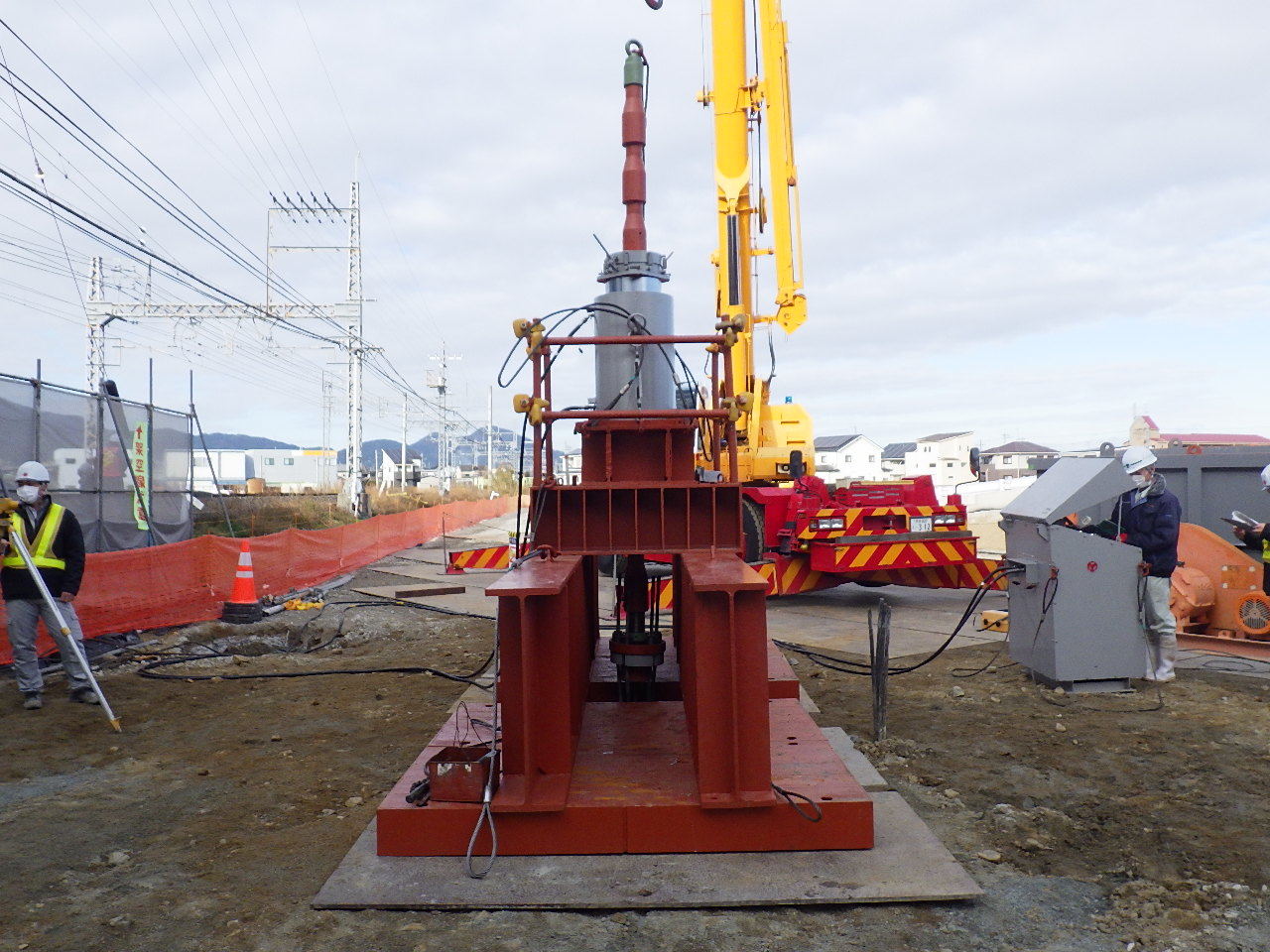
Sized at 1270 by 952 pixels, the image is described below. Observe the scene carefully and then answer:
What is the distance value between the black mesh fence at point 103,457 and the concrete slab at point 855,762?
8.37 metres

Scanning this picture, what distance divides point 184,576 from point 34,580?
390cm

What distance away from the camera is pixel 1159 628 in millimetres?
7016

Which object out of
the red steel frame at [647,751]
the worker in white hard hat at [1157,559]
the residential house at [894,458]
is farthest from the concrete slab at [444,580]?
the residential house at [894,458]

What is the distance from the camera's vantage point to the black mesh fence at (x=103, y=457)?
30.8 ft

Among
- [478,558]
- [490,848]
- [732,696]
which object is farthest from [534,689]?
[478,558]

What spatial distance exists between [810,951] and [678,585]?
2.90 meters

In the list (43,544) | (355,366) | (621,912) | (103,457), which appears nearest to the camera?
(621,912)

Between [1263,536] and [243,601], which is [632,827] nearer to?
[1263,536]

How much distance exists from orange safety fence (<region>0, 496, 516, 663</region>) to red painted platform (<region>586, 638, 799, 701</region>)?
524 centimetres

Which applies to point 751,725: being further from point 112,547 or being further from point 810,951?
point 112,547

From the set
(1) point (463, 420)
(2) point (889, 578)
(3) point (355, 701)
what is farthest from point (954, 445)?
(3) point (355, 701)

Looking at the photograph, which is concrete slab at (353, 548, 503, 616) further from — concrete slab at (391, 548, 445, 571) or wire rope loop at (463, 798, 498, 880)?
wire rope loop at (463, 798, 498, 880)

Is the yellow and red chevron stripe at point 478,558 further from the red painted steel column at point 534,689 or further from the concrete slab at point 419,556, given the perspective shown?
the concrete slab at point 419,556

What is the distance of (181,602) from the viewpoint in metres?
10.4
